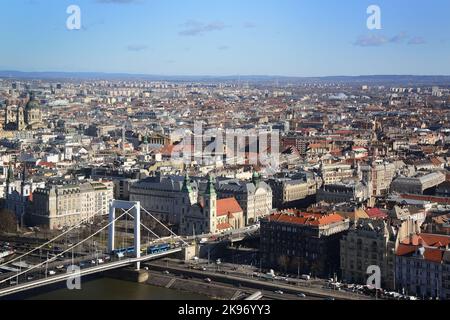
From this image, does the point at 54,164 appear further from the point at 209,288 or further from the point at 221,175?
the point at 209,288

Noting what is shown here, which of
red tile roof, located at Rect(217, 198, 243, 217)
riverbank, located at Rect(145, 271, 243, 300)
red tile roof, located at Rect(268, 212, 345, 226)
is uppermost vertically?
red tile roof, located at Rect(268, 212, 345, 226)

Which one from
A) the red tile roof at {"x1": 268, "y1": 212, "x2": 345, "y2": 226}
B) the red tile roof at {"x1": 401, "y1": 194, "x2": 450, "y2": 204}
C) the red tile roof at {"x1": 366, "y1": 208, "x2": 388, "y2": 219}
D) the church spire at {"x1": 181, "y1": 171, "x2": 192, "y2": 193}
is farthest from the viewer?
the red tile roof at {"x1": 401, "y1": 194, "x2": 450, "y2": 204}

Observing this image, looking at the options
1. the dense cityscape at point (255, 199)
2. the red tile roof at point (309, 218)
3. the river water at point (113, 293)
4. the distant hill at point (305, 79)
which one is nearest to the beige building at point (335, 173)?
the dense cityscape at point (255, 199)

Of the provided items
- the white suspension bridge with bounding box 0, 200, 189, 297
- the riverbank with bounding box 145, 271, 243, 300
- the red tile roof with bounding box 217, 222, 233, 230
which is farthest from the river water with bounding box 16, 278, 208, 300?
the red tile roof with bounding box 217, 222, 233, 230

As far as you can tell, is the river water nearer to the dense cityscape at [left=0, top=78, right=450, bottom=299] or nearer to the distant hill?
the dense cityscape at [left=0, top=78, right=450, bottom=299]

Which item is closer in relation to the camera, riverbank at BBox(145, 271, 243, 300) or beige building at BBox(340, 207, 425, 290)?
riverbank at BBox(145, 271, 243, 300)

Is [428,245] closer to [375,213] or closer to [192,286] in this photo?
[375,213]

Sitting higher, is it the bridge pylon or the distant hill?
the distant hill

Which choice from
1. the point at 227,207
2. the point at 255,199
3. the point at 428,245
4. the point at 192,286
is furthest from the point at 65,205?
the point at 428,245

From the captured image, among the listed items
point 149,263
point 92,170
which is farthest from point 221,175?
point 149,263
